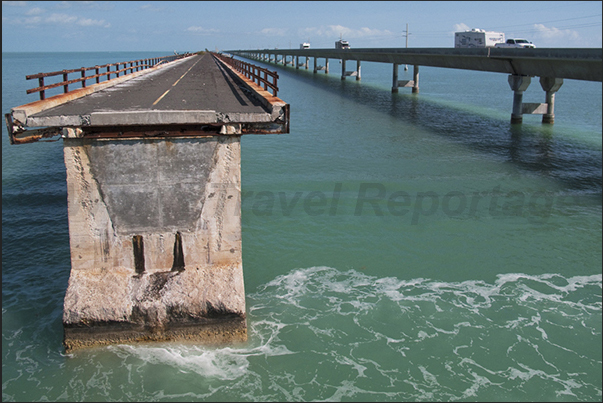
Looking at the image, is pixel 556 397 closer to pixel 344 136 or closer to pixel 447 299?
pixel 447 299

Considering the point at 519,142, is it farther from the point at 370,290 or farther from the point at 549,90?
the point at 370,290

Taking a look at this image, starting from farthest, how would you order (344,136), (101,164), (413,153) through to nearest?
(344,136)
(413,153)
(101,164)

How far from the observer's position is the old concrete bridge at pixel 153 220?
899 cm

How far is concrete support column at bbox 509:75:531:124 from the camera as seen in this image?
111ft

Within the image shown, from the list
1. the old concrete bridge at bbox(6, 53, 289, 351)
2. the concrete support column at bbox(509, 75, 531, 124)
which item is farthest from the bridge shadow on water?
the old concrete bridge at bbox(6, 53, 289, 351)

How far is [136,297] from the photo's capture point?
30.6 feet

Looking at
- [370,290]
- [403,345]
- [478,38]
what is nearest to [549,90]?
[370,290]

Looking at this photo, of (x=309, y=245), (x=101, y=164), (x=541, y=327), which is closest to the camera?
(x=101, y=164)

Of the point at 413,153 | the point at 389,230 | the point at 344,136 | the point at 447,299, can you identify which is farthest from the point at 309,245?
the point at 344,136

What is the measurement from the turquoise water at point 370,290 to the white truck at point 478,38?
4338cm

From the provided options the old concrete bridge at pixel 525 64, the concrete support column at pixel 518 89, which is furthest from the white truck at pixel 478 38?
the concrete support column at pixel 518 89

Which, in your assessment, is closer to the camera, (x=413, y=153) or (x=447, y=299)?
(x=447, y=299)

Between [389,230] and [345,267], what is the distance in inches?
109

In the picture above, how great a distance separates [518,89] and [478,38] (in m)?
31.3
